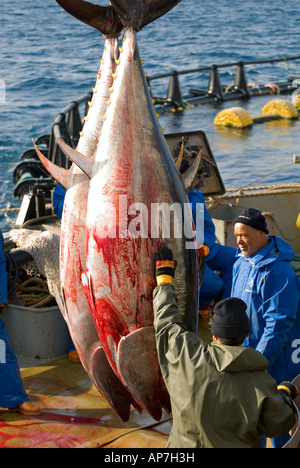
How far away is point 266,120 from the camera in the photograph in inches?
709

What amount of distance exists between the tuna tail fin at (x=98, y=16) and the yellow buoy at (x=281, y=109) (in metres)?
15.4

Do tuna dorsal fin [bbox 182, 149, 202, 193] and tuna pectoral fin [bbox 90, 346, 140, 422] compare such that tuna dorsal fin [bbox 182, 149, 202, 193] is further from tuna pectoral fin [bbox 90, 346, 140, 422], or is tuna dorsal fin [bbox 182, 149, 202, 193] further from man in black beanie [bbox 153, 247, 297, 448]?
tuna pectoral fin [bbox 90, 346, 140, 422]

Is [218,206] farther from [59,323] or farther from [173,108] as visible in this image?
[173,108]

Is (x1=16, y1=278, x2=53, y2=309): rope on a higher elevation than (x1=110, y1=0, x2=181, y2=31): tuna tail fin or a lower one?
lower

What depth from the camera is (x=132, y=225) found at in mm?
2791

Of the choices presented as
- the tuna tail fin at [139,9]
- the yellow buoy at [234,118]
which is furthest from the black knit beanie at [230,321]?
the yellow buoy at [234,118]

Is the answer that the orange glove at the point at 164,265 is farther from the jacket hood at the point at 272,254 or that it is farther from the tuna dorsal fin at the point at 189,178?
the jacket hood at the point at 272,254

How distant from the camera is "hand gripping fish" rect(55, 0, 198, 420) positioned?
280 cm

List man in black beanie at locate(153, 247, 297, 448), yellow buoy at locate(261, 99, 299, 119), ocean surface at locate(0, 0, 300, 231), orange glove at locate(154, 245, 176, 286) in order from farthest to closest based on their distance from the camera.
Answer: yellow buoy at locate(261, 99, 299, 119) → ocean surface at locate(0, 0, 300, 231) → orange glove at locate(154, 245, 176, 286) → man in black beanie at locate(153, 247, 297, 448)

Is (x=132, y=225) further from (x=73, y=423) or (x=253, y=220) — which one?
(x=73, y=423)

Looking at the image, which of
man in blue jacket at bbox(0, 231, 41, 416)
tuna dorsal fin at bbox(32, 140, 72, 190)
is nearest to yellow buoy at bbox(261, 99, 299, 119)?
man in blue jacket at bbox(0, 231, 41, 416)

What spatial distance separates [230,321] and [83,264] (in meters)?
0.84
